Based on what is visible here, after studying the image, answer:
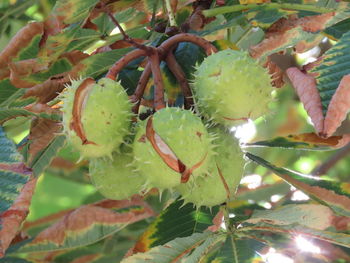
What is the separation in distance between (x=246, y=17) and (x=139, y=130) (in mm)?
418

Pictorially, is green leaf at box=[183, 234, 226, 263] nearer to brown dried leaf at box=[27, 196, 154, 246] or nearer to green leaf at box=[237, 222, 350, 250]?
green leaf at box=[237, 222, 350, 250]

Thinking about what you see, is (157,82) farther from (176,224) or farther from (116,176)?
(176,224)

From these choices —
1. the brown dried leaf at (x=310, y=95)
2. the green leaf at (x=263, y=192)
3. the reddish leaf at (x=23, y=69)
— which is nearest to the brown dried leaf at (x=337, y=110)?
the brown dried leaf at (x=310, y=95)

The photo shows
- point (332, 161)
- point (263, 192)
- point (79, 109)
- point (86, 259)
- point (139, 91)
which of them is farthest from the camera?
point (332, 161)

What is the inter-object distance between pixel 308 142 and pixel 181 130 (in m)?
0.34

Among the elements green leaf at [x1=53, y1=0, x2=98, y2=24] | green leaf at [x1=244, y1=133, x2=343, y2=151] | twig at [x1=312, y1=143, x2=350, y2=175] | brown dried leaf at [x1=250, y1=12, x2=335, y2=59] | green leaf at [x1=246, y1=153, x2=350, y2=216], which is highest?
green leaf at [x1=53, y1=0, x2=98, y2=24]

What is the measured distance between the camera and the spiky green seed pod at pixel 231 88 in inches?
46.1

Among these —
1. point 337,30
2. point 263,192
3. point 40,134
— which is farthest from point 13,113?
point 263,192

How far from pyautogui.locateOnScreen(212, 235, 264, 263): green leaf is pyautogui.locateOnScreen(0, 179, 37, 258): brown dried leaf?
0.39 metres

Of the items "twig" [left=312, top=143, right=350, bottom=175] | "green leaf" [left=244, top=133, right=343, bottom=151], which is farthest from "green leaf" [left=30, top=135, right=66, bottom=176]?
"twig" [left=312, top=143, right=350, bottom=175]

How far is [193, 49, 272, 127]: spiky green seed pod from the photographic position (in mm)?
1171

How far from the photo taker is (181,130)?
3.60 ft

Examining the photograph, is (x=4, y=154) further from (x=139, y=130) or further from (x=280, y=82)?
(x=280, y=82)

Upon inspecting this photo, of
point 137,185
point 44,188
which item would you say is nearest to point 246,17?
point 137,185
